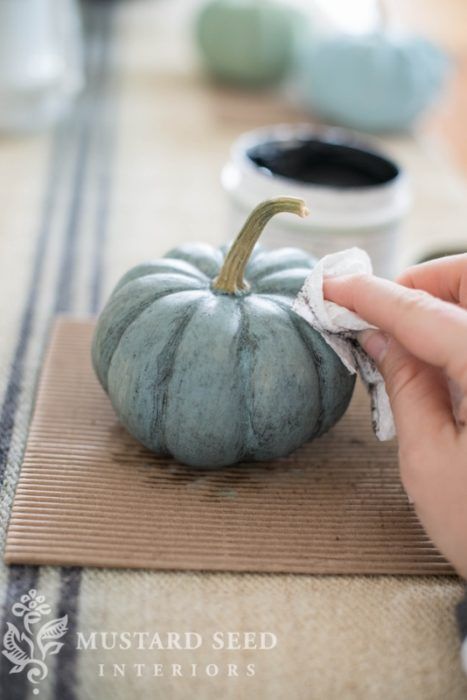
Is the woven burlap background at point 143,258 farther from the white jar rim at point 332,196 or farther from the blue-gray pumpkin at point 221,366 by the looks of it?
the white jar rim at point 332,196

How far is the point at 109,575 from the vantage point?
633 mm

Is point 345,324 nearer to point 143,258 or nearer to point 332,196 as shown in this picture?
point 332,196

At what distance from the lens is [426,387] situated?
26.0 inches

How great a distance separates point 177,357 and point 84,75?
4.78 feet

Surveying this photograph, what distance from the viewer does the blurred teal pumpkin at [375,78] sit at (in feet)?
5.59

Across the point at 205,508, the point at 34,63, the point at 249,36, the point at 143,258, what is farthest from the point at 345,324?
the point at 249,36

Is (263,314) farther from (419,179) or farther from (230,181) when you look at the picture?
(419,179)

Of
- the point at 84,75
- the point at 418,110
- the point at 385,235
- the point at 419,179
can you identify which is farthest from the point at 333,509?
the point at 84,75

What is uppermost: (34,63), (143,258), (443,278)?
(443,278)

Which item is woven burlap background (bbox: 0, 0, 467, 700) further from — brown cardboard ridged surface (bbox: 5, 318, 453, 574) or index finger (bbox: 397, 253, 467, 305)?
index finger (bbox: 397, 253, 467, 305)

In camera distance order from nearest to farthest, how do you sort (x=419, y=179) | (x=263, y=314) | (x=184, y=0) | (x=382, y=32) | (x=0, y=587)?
(x=0, y=587), (x=263, y=314), (x=419, y=179), (x=382, y=32), (x=184, y=0)

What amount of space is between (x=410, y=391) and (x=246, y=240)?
194 millimetres

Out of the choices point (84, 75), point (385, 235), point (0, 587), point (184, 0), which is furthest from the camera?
point (184, 0)

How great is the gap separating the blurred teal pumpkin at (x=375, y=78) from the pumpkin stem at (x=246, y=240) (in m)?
1.10
